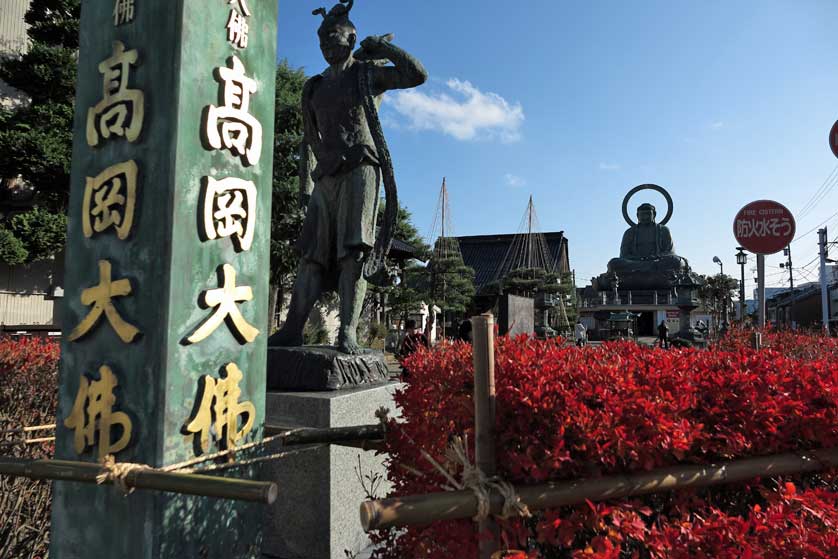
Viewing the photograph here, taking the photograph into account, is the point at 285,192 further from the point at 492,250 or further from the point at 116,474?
the point at 492,250

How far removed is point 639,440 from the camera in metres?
1.51

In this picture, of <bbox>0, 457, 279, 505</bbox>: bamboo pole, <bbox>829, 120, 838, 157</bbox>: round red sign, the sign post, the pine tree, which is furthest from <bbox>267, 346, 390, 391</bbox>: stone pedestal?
the pine tree

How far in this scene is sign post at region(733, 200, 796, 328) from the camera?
5.72 meters

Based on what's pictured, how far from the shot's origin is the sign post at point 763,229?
572 centimetres

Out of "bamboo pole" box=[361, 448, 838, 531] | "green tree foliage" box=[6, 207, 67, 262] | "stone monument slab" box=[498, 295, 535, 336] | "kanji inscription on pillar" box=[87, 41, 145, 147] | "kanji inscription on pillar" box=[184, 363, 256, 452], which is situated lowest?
"bamboo pole" box=[361, 448, 838, 531]

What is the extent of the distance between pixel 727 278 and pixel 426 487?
37.9 m

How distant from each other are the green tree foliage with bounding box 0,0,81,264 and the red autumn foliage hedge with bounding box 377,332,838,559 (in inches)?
481

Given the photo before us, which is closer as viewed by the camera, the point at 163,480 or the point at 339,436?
the point at 163,480

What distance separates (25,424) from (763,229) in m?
7.35

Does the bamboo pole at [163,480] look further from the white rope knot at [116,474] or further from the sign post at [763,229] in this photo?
the sign post at [763,229]

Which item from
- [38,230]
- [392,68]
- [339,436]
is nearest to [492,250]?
[38,230]

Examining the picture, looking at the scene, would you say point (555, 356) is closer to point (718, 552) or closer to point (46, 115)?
point (718, 552)

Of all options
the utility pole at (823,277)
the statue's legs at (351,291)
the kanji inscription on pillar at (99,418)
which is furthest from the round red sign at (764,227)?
the utility pole at (823,277)

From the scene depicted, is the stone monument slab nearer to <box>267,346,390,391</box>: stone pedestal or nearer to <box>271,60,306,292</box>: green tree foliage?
<box>267,346,390,391</box>: stone pedestal
